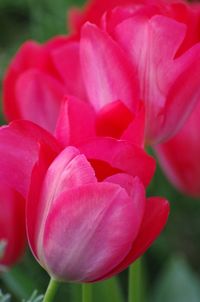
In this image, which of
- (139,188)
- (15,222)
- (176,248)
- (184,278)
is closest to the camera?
(139,188)

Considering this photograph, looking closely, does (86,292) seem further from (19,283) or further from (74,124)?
(19,283)

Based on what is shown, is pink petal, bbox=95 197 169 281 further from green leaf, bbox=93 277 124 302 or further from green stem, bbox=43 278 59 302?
green leaf, bbox=93 277 124 302

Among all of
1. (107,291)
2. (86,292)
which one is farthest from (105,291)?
(86,292)

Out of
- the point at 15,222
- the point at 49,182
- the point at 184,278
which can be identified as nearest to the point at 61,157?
the point at 49,182

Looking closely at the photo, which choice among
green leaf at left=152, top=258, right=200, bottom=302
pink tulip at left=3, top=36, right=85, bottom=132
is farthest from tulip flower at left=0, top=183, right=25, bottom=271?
green leaf at left=152, top=258, right=200, bottom=302

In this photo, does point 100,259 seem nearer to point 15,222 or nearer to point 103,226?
point 103,226

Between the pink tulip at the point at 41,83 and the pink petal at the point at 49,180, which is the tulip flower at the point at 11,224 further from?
the pink petal at the point at 49,180
